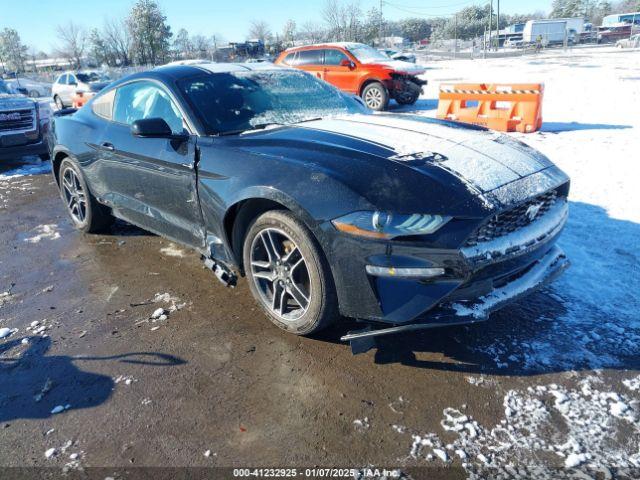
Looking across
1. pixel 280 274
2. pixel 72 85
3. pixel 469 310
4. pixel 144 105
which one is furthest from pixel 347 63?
pixel 72 85

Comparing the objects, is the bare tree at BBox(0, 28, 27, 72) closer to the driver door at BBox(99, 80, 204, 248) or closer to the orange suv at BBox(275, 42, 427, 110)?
the orange suv at BBox(275, 42, 427, 110)

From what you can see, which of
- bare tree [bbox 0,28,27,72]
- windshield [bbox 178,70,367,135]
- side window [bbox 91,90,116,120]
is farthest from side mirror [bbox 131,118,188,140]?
bare tree [bbox 0,28,27,72]

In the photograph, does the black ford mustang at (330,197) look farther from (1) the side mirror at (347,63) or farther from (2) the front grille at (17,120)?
(1) the side mirror at (347,63)

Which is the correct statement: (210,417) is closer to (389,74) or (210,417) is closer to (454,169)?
(454,169)

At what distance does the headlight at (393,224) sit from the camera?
2.37 metres

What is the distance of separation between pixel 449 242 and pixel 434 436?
898 millimetres

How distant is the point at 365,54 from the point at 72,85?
1232 centimetres

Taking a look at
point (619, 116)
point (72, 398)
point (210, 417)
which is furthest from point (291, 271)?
point (619, 116)

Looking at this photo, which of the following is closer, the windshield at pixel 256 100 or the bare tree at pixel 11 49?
the windshield at pixel 256 100

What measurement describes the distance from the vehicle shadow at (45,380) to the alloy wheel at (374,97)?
10581mm

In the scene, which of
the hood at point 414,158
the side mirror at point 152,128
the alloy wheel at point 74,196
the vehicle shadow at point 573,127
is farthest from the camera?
the vehicle shadow at point 573,127

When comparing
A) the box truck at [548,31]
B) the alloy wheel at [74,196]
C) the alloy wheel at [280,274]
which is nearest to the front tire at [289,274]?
the alloy wheel at [280,274]

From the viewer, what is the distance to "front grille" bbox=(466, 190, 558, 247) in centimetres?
247

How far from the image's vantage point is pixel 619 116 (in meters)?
9.95
